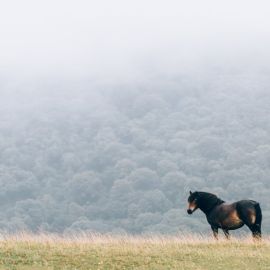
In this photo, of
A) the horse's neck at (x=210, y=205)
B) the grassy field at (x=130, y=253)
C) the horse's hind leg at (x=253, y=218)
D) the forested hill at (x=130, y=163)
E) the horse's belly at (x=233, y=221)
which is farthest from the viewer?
the forested hill at (x=130, y=163)

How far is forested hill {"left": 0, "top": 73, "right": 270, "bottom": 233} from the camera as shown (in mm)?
98750

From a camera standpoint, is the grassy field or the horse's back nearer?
the grassy field

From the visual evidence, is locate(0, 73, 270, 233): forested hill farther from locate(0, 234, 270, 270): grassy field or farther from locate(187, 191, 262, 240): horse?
locate(0, 234, 270, 270): grassy field

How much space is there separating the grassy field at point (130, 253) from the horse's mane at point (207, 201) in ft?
6.75

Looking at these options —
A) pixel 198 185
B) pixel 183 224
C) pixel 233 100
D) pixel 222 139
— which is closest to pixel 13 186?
pixel 198 185

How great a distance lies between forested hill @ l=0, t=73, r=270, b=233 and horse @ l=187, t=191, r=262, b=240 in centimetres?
5568

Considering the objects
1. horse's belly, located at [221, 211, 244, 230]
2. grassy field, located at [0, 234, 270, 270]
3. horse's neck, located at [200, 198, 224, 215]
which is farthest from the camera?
horse's neck, located at [200, 198, 224, 215]

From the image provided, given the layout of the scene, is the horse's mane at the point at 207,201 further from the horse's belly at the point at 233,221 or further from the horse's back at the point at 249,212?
the horse's back at the point at 249,212

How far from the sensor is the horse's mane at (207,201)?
70.5 feet

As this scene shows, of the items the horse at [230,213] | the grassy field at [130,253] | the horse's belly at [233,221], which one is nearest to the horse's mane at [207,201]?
the horse at [230,213]

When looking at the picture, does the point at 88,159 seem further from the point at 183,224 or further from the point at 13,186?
the point at 183,224

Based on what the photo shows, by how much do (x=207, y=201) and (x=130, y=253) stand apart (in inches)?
236

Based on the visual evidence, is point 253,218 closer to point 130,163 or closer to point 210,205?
point 210,205

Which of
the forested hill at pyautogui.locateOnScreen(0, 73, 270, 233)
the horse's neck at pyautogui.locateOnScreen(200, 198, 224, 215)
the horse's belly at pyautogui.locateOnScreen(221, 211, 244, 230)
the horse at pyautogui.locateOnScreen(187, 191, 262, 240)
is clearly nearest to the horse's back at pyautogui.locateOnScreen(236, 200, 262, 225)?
the horse at pyautogui.locateOnScreen(187, 191, 262, 240)
